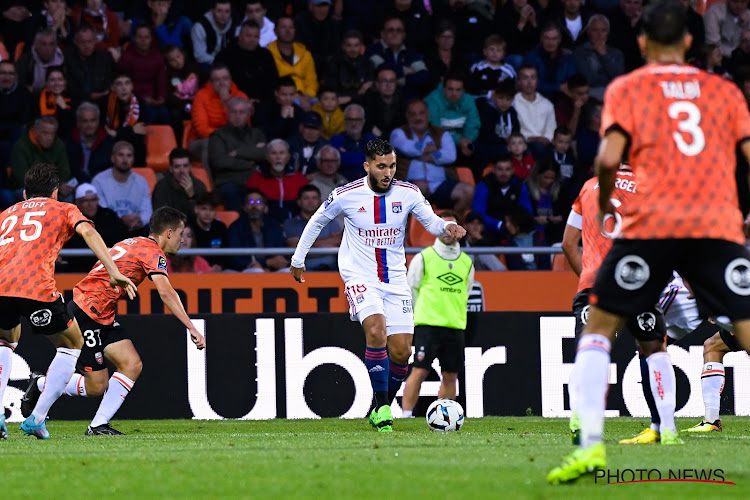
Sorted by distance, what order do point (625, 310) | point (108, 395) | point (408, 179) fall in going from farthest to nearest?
point (408, 179), point (108, 395), point (625, 310)

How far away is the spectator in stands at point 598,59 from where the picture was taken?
17578 millimetres

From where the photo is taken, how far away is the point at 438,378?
13.3m

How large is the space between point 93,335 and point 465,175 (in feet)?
23.0

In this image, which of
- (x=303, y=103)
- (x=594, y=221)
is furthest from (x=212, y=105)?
(x=594, y=221)

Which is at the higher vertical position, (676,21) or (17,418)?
(676,21)

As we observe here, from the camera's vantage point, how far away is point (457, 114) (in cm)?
1647

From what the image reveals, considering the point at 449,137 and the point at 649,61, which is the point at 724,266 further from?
the point at 449,137

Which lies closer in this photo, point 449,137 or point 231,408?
point 231,408

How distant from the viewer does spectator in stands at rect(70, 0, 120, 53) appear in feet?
54.6

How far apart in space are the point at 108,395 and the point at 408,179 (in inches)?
253

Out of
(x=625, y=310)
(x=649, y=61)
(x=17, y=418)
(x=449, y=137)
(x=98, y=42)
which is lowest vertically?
(x=17, y=418)

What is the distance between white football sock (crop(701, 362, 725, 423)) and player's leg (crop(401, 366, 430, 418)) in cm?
333

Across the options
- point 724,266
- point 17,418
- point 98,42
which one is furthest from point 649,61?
point 98,42

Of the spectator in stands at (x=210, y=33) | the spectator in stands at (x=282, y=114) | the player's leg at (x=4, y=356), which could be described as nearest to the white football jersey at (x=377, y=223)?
the player's leg at (x=4, y=356)
